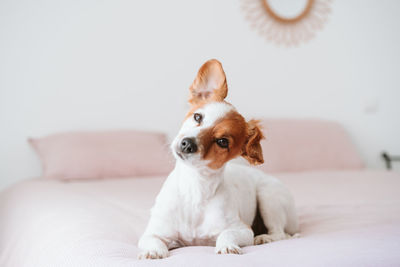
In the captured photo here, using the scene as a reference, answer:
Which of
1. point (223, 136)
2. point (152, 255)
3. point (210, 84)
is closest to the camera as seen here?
point (152, 255)

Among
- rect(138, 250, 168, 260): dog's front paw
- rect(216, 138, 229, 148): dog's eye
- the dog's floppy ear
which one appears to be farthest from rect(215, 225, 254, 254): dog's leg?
the dog's floppy ear

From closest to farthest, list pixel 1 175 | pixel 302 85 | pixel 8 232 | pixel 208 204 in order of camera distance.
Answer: pixel 208 204 → pixel 8 232 → pixel 1 175 → pixel 302 85

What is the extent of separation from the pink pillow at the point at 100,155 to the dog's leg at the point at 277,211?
1.07 meters

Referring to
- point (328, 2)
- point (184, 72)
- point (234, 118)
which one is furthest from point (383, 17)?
point (234, 118)

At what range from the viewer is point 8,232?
1587 mm

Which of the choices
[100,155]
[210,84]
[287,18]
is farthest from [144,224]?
[287,18]

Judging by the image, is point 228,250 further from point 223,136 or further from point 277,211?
point 277,211

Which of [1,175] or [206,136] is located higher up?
[206,136]

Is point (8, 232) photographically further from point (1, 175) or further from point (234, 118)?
point (1, 175)

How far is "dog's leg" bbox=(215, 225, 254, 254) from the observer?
0.95 m

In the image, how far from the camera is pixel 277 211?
134 cm

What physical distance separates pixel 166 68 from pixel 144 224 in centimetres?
197

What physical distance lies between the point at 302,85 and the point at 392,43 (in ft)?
3.93

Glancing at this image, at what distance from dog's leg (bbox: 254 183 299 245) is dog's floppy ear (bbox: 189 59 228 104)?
0.46 m
